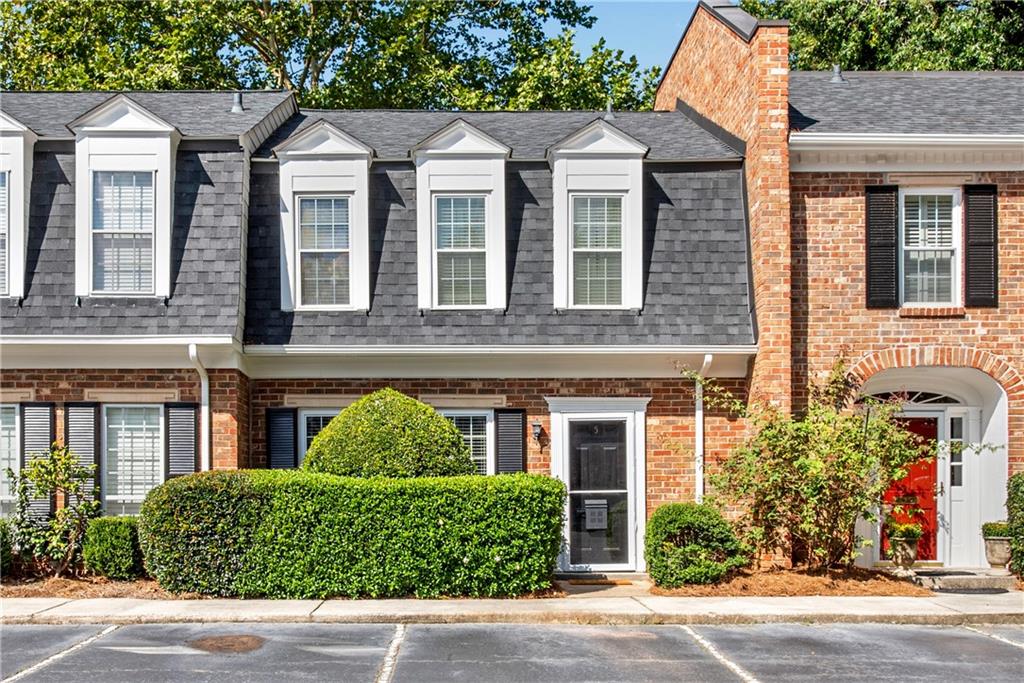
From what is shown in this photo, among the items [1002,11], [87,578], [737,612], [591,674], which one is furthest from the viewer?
[1002,11]

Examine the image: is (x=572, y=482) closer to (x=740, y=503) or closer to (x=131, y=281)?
(x=740, y=503)

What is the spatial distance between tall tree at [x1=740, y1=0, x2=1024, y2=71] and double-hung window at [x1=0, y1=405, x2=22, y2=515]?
62.5ft

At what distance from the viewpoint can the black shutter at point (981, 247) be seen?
49.1 feet

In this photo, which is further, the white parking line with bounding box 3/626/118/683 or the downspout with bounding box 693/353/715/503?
the downspout with bounding box 693/353/715/503

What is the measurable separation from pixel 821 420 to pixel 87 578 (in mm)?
9031

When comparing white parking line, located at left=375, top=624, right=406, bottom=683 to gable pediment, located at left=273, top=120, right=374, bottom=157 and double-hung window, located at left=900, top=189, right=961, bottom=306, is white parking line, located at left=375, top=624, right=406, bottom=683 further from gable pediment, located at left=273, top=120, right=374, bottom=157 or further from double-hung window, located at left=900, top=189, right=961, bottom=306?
double-hung window, located at left=900, top=189, right=961, bottom=306

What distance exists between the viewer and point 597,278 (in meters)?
15.3

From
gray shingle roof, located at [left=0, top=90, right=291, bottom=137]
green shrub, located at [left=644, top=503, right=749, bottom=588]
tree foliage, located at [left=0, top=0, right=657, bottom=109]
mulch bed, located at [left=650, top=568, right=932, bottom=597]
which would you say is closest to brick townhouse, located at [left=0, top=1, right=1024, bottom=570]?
gray shingle roof, located at [left=0, top=90, right=291, bottom=137]

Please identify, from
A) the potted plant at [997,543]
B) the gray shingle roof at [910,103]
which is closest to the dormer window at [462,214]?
the gray shingle roof at [910,103]

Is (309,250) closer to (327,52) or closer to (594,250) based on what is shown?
(594,250)

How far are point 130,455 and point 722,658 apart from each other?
8.17 meters

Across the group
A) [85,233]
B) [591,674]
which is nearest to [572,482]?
[591,674]

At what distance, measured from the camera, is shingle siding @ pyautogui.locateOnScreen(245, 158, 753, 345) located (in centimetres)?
1488

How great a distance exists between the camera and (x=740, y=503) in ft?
48.8
